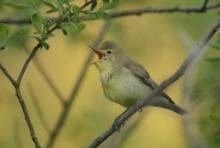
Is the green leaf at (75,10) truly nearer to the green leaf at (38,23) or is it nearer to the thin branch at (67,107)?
the green leaf at (38,23)

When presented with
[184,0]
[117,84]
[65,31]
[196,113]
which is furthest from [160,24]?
[65,31]

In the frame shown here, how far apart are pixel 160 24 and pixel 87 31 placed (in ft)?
5.00

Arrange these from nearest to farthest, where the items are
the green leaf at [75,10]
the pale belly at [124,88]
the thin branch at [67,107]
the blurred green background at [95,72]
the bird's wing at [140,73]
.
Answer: the green leaf at [75,10], the thin branch at [67,107], the pale belly at [124,88], the bird's wing at [140,73], the blurred green background at [95,72]

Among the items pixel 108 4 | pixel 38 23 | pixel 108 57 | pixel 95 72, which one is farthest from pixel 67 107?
pixel 95 72

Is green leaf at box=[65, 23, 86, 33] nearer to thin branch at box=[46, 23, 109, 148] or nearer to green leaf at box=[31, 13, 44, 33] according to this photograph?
green leaf at box=[31, 13, 44, 33]

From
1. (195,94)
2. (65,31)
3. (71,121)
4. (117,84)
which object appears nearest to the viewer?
(65,31)

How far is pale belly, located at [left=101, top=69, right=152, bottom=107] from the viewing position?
709cm

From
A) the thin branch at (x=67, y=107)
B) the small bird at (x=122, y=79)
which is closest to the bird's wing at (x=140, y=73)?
the small bird at (x=122, y=79)

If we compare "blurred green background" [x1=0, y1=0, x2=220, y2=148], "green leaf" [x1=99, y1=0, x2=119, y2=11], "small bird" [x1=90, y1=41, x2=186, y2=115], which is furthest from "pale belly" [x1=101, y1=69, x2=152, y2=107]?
"green leaf" [x1=99, y1=0, x2=119, y2=11]

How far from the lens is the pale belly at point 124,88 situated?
7090mm

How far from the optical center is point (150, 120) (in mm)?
9562

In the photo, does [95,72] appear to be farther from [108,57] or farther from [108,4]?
[108,4]

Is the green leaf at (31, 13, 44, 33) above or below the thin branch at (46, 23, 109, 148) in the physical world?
above

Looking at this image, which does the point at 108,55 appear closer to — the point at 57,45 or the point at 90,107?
the point at 90,107
